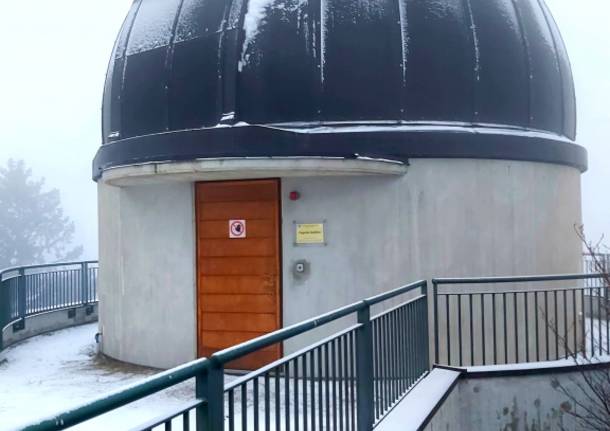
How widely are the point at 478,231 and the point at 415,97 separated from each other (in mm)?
2078

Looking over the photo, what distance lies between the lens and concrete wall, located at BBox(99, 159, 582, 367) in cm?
798

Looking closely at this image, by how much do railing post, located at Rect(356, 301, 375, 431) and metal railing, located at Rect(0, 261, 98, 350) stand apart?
7.62 m

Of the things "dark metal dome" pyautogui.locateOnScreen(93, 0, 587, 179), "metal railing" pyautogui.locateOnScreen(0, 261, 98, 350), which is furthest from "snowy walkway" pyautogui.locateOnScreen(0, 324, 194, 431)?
"dark metal dome" pyautogui.locateOnScreen(93, 0, 587, 179)

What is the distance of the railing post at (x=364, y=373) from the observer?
14.7ft

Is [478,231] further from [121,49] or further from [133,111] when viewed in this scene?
[121,49]

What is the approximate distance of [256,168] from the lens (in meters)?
7.33

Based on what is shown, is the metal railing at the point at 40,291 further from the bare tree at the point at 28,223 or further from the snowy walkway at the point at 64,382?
the bare tree at the point at 28,223

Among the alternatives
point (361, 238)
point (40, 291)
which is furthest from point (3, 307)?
point (361, 238)

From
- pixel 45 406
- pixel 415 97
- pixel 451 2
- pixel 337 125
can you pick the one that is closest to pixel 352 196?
pixel 337 125

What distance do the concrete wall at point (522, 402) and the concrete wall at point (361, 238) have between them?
68.7 inches

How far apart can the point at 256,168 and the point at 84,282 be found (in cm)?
755

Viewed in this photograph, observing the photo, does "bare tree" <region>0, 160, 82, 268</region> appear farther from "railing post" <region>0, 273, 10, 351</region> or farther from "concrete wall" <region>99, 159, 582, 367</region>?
"concrete wall" <region>99, 159, 582, 367</region>

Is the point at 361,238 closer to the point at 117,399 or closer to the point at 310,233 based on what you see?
the point at 310,233

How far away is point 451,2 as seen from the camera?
8492 mm
